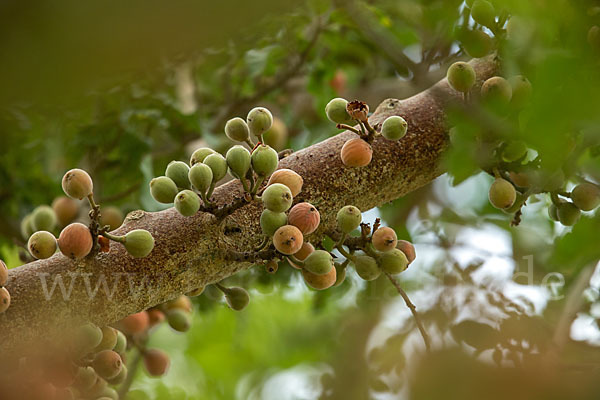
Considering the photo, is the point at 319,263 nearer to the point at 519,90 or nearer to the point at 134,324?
the point at 519,90

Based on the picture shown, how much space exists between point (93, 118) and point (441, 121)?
232 centimetres

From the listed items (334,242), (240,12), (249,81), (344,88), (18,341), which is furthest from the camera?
(344,88)

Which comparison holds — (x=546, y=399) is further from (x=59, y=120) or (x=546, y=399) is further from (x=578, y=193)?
(x=59, y=120)

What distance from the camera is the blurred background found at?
397 mm

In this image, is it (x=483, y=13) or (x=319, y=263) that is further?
(x=483, y=13)

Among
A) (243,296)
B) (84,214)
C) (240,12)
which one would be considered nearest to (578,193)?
(243,296)

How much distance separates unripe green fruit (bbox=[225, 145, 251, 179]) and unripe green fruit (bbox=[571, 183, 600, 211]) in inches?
46.2

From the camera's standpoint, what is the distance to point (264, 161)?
185 cm

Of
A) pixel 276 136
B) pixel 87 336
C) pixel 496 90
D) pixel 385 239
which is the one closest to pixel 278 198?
pixel 385 239

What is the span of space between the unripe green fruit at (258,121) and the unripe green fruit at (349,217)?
1.37 ft

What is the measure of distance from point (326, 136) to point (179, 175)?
1.72 meters

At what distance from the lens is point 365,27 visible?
186 centimetres

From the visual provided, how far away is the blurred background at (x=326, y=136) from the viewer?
0.40 meters

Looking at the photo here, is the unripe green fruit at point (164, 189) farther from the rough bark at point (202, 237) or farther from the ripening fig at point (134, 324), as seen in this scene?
the ripening fig at point (134, 324)
